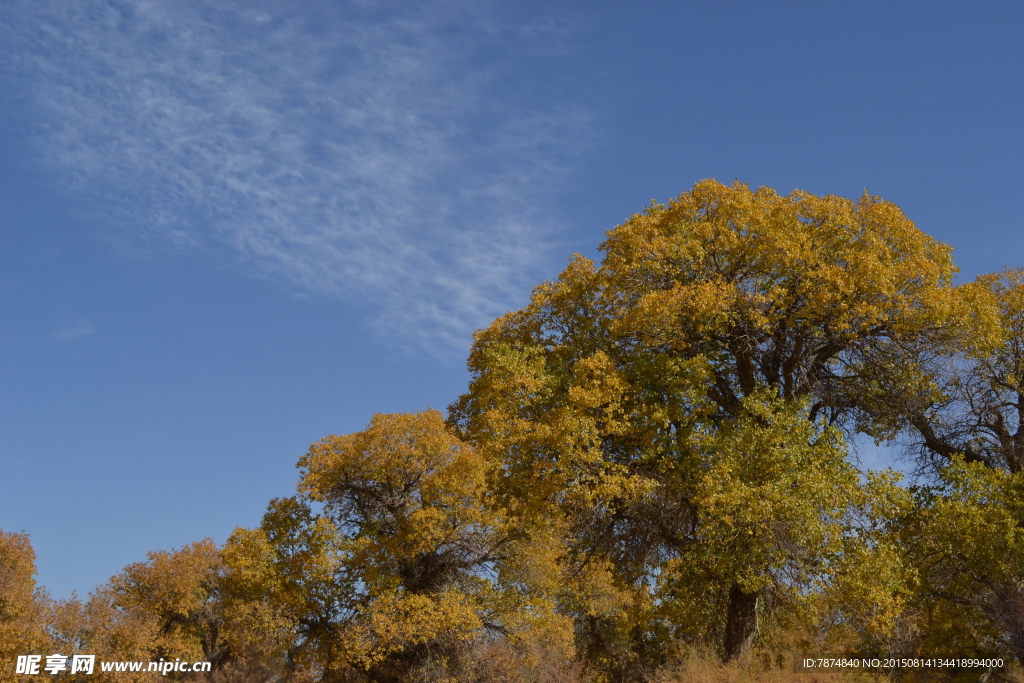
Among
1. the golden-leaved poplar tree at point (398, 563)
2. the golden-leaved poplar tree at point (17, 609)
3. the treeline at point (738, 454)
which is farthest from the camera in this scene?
the golden-leaved poplar tree at point (17, 609)

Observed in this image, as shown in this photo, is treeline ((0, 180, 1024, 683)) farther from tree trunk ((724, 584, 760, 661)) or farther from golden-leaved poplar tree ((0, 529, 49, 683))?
golden-leaved poplar tree ((0, 529, 49, 683))

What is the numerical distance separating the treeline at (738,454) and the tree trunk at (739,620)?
0.06 meters

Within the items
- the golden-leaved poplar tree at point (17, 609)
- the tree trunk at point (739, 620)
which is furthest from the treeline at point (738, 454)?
the golden-leaved poplar tree at point (17, 609)

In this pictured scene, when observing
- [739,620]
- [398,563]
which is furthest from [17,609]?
[739,620]

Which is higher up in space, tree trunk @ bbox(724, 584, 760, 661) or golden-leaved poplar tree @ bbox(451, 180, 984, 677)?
golden-leaved poplar tree @ bbox(451, 180, 984, 677)

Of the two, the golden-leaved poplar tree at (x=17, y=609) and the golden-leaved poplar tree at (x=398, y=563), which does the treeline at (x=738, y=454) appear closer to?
the golden-leaved poplar tree at (x=398, y=563)

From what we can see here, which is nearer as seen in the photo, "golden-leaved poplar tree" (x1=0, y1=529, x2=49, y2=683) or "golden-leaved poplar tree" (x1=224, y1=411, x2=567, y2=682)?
"golden-leaved poplar tree" (x1=224, y1=411, x2=567, y2=682)

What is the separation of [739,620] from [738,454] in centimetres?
462

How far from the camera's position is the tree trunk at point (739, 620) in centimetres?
2097

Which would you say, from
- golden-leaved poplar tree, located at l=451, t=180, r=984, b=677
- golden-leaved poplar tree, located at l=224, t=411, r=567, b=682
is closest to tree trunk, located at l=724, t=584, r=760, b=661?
golden-leaved poplar tree, located at l=451, t=180, r=984, b=677

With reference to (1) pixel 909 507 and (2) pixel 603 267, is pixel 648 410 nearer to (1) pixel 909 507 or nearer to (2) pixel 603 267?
(2) pixel 603 267

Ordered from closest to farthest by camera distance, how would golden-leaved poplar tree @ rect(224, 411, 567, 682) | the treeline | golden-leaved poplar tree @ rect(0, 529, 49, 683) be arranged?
the treeline < golden-leaved poplar tree @ rect(224, 411, 567, 682) < golden-leaved poplar tree @ rect(0, 529, 49, 683)

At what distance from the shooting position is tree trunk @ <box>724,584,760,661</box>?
20969 millimetres

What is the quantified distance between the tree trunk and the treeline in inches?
2.2
